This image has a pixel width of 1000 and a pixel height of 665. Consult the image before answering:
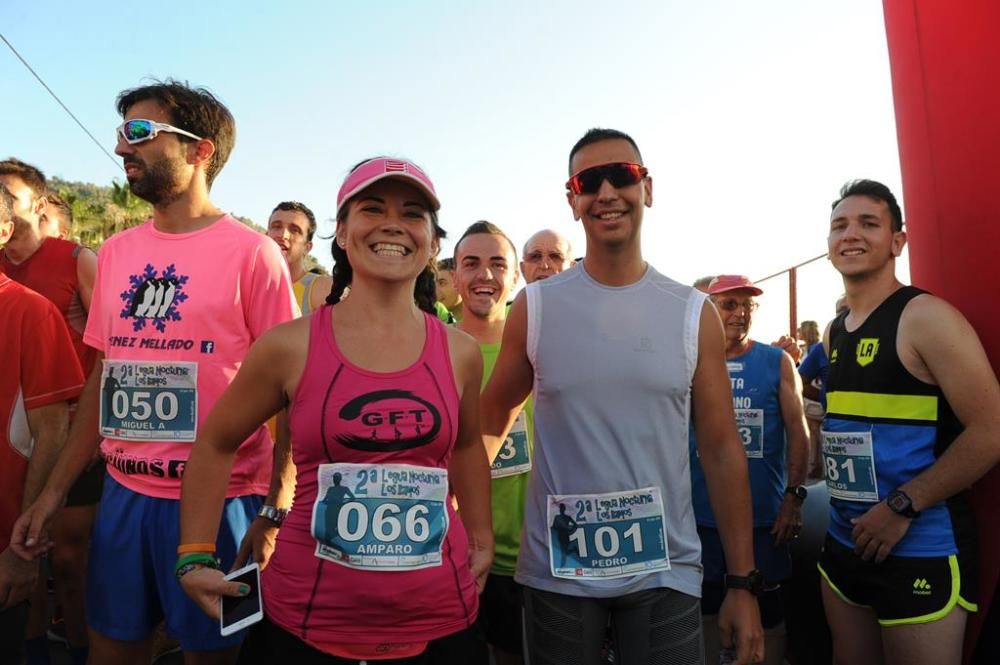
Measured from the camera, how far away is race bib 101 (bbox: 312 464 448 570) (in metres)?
1.65

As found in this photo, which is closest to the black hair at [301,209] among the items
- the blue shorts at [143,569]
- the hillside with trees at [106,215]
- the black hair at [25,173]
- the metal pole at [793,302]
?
the black hair at [25,173]

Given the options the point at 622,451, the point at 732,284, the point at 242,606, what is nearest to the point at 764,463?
the point at 732,284

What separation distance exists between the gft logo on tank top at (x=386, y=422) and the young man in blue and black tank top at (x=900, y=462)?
5.71 ft

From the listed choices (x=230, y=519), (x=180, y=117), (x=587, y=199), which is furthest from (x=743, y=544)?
(x=180, y=117)

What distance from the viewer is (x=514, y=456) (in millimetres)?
3111

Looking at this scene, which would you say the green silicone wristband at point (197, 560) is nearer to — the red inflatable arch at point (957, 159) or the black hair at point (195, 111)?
the black hair at point (195, 111)

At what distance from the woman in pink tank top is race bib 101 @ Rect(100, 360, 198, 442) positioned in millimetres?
520

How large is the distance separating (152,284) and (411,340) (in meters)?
1.06

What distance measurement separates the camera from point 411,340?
1837 millimetres

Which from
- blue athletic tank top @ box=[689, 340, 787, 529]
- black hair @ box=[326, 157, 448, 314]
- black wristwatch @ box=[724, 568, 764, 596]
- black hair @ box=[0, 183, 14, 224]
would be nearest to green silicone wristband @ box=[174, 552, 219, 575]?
black hair @ box=[326, 157, 448, 314]

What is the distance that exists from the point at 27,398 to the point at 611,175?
6.84 feet

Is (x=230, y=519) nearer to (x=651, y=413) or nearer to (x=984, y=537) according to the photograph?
(x=651, y=413)

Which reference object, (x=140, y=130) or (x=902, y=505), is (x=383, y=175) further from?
(x=902, y=505)

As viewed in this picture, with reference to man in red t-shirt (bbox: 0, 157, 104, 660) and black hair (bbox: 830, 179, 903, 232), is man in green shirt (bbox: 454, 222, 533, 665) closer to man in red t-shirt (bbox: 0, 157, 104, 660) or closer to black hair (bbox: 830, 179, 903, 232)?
black hair (bbox: 830, 179, 903, 232)
